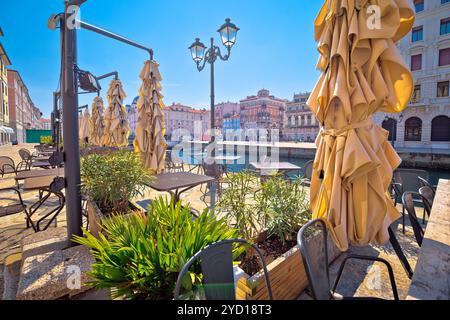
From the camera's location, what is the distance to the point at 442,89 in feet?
71.1

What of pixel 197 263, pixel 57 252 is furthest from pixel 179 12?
pixel 197 263

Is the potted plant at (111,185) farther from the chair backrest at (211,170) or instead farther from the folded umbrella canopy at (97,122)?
the folded umbrella canopy at (97,122)

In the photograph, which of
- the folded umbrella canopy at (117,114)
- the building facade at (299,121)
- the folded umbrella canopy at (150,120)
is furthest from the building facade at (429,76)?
the building facade at (299,121)

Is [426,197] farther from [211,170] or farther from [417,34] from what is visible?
[417,34]

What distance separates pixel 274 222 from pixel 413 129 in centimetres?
2983

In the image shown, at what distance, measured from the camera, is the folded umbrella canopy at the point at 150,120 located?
173 inches

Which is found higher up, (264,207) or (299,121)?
(299,121)

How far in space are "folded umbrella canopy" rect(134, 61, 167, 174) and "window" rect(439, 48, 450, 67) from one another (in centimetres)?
2865

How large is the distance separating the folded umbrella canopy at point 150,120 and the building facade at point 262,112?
227ft

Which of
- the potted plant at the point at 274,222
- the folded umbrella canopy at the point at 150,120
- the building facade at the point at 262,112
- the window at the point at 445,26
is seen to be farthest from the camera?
the building facade at the point at 262,112

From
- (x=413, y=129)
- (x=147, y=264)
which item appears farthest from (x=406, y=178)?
(x=413, y=129)

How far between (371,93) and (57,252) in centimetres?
312

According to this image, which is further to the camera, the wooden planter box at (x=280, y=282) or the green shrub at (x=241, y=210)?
the green shrub at (x=241, y=210)

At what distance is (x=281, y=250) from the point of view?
1933 millimetres
